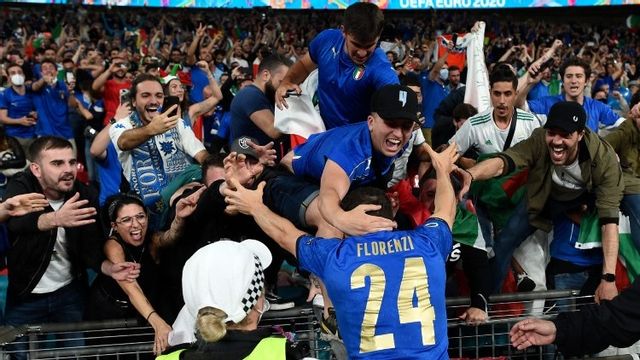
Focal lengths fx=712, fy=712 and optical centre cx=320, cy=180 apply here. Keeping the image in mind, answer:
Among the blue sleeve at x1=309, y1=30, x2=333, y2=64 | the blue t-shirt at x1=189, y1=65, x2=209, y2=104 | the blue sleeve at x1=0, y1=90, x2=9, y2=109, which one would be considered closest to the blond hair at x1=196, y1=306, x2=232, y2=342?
the blue sleeve at x1=309, y1=30, x2=333, y2=64

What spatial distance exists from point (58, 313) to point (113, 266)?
59cm

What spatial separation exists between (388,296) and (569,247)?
6.43 feet

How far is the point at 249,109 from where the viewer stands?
510cm

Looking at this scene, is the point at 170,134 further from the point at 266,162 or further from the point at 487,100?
the point at 487,100

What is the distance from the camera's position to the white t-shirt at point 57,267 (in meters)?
3.90

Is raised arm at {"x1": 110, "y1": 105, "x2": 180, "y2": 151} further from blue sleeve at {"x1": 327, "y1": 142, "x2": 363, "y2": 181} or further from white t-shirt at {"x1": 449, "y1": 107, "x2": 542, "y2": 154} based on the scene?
white t-shirt at {"x1": 449, "y1": 107, "x2": 542, "y2": 154}

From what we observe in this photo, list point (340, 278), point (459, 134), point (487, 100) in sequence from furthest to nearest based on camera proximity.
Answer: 1. point (487, 100)
2. point (459, 134)
3. point (340, 278)

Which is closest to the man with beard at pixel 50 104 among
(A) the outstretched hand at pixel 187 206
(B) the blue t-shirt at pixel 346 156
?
(A) the outstretched hand at pixel 187 206

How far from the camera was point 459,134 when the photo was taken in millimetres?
4910

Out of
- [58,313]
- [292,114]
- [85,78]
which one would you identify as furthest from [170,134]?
[85,78]

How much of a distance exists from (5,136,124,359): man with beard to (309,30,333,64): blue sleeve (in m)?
1.52

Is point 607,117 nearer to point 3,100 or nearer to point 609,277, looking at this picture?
point 609,277

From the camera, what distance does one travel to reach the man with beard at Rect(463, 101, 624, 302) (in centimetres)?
389

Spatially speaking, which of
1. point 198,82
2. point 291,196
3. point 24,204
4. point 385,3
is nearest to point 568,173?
point 291,196
